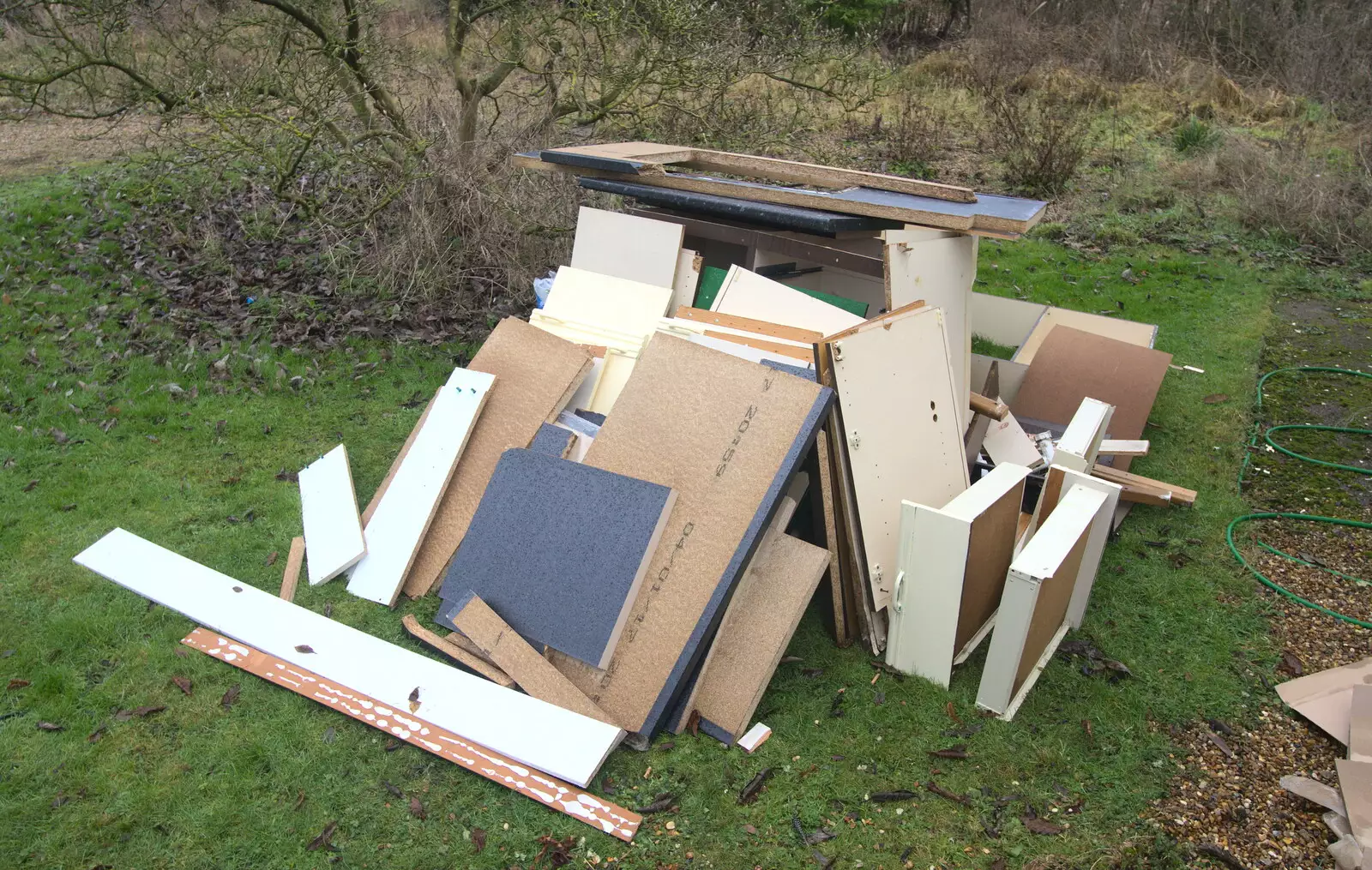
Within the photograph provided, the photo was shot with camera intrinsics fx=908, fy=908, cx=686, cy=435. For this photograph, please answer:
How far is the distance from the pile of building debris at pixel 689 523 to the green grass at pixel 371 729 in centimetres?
11

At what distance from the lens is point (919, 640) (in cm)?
340

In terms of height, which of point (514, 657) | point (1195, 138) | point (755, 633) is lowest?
point (514, 657)

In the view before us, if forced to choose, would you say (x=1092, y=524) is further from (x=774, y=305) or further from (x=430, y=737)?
(x=430, y=737)

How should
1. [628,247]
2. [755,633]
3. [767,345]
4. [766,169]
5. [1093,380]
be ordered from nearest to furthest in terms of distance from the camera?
[755,633]
[767,345]
[628,247]
[1093,380]
[766,169]

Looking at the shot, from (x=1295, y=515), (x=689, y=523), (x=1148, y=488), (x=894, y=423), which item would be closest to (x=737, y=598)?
(x=689, y=523)

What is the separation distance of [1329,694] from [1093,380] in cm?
225

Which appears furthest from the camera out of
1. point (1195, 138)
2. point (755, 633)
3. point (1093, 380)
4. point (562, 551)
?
point (1195, 138)

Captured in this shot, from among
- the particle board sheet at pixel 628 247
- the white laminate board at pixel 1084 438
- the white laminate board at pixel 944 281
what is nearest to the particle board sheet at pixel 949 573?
the white laminate board at pixel 1084 438

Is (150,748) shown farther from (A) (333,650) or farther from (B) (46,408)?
(B) (46,408)

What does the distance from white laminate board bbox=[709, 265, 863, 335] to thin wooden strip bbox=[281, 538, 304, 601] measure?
87.2 inches

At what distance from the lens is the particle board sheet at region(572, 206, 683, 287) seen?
4.84m

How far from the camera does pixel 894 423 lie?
3.71 metres

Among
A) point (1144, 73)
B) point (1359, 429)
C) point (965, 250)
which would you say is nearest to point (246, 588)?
point (965, 250)

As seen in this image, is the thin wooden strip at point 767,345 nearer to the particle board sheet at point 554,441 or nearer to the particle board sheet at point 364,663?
the particle board sheet at point 554,441
